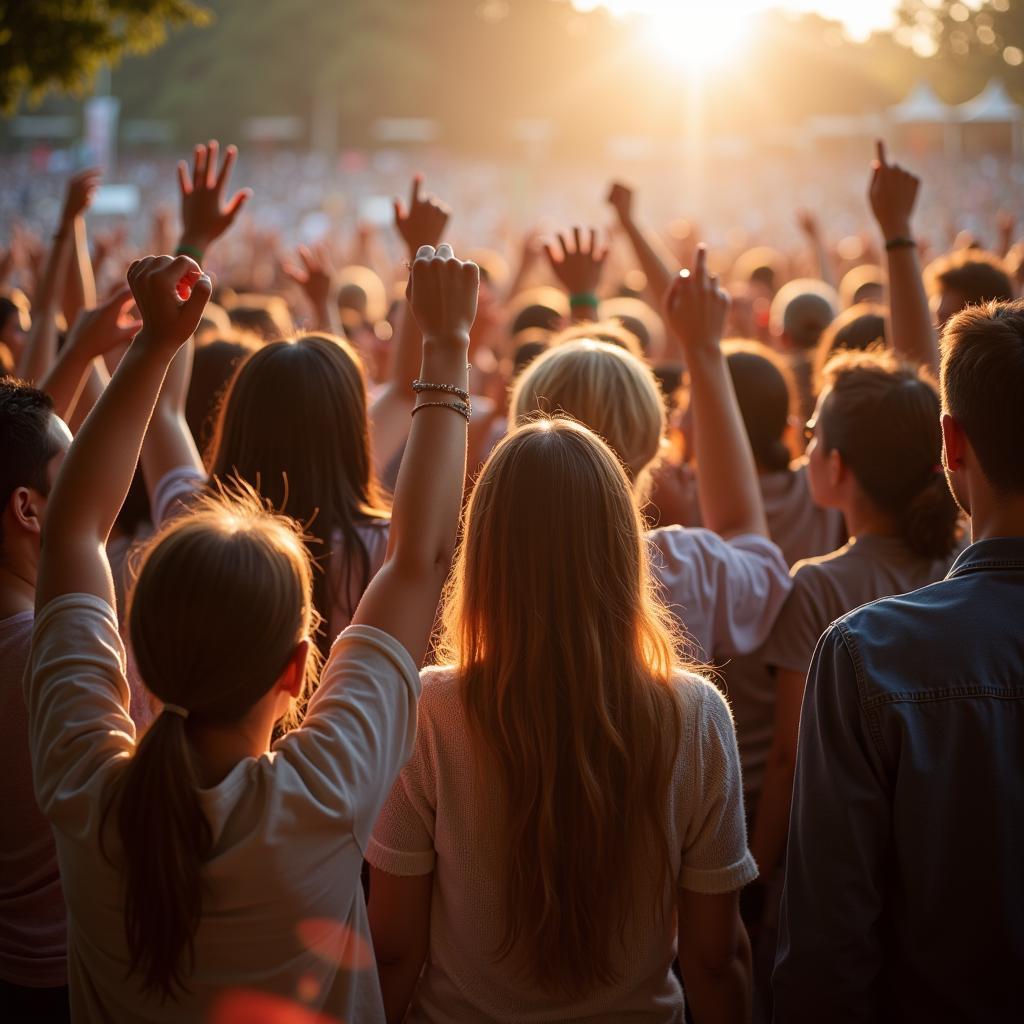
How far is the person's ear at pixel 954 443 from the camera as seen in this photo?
1.82m

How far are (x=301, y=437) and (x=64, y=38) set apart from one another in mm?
10554

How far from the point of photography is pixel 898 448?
2754mm

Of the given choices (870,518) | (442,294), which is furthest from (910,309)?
(442,294)

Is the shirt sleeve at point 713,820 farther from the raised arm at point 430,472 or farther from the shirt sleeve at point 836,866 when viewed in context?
→ the raised arm at point 430,472

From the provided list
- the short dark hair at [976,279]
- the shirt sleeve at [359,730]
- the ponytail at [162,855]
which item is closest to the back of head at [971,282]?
the short dark hair at [976,279]

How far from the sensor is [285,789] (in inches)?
60.6

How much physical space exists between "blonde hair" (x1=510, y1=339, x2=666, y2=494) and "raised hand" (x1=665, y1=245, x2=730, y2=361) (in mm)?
264

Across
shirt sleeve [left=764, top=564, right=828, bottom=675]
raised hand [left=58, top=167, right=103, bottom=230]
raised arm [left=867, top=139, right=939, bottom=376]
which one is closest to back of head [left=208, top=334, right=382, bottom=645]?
shirt sleeve [left=764, top=564, right=828, bottom=675]

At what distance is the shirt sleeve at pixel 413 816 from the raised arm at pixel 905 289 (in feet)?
7.37

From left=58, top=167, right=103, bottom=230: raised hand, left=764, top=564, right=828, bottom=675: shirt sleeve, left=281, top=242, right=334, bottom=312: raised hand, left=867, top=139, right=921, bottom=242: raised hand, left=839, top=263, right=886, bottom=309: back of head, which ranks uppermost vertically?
left=839, top=263, right=886, bottom=309: back of head

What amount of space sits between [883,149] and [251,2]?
211ft

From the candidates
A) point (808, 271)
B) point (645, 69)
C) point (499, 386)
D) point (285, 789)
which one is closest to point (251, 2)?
point (645, 69)

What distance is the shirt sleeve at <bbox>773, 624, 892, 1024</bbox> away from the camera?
1725mm

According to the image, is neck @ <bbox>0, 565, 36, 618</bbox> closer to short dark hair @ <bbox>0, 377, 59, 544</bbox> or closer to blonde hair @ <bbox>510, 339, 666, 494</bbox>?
short dark hair @ <bbox>0, 377, 59, 544</bbox>
